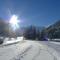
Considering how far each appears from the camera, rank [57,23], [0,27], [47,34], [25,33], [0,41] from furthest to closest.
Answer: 1. [57,23]
2. [25,33]
3. [47,34]
4. [0,27]
5. [0,41]

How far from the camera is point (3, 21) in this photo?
8950 centimetres

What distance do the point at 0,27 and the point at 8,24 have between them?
13.7 feet

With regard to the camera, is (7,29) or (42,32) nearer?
(7,29)

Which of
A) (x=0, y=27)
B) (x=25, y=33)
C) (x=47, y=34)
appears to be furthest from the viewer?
(x=25, y=33)

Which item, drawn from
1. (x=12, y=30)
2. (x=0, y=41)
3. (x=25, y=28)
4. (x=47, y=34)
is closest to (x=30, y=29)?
(x=25, y=28)

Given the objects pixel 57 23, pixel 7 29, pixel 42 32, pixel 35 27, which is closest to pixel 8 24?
pixel 7 29

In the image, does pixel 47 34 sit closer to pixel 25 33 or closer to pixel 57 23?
pixel 25 33

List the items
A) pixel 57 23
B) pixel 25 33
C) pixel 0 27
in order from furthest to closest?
pixel 57 23 < pixel 25 33 < pixel 0 27

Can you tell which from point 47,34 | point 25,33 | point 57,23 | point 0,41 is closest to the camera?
point 0,41

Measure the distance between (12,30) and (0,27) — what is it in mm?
6602

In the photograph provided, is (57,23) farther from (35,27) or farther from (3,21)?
(3,21)

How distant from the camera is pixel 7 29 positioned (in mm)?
86438

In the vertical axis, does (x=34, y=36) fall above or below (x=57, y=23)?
below

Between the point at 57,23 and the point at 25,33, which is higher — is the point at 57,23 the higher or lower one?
the higher one
